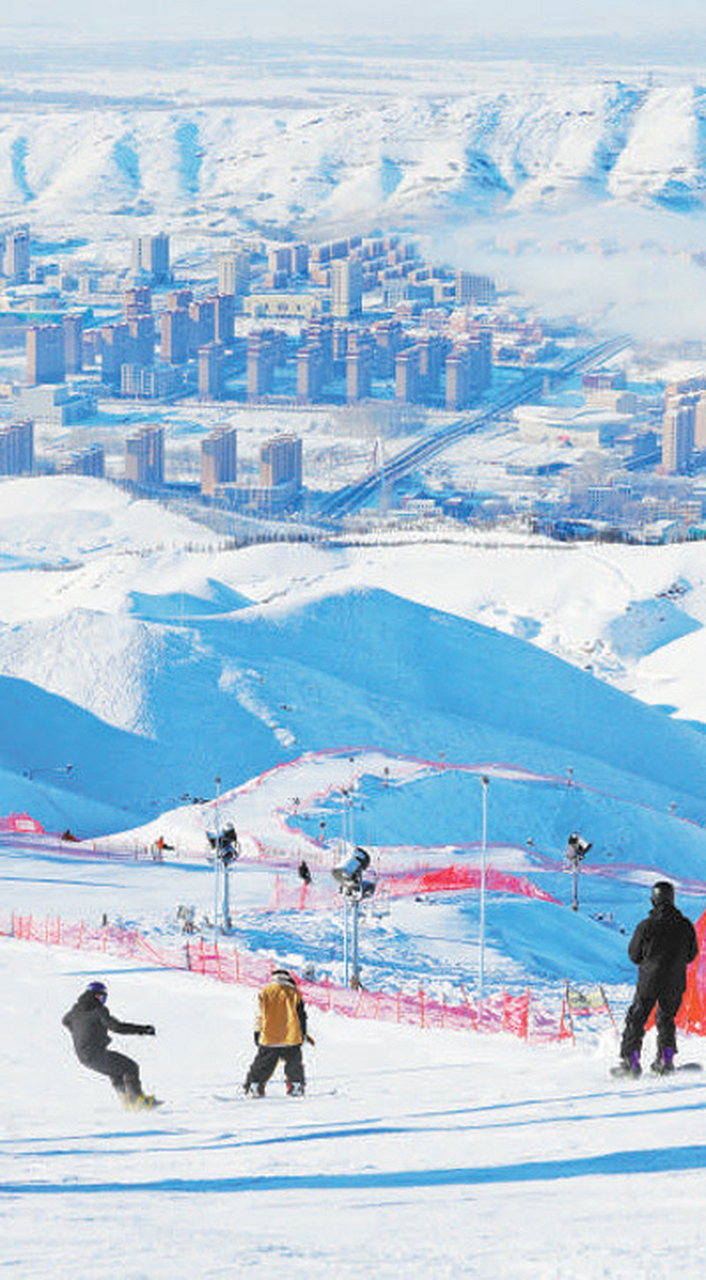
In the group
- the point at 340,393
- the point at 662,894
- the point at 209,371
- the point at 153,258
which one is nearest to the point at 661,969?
the point at 662,894

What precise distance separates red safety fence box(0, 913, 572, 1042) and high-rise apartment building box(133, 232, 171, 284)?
115874 mm

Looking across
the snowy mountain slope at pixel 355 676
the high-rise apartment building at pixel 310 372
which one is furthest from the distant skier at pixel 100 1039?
the high-rise apartment building at pixel 310 372

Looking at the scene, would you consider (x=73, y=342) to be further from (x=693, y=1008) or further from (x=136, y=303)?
(x=693, y=1008)

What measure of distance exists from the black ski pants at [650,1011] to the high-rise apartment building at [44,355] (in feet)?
316

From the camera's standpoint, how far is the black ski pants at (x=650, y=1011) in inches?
211

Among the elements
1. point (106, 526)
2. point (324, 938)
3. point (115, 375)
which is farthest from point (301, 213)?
point (324, 938)

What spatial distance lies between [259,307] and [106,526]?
181ft

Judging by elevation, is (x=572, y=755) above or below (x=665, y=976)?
below

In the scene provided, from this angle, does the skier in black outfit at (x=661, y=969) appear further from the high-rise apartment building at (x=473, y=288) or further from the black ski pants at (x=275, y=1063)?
the high-rise apartment building at (x=473, y=288)

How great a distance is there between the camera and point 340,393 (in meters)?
99.0

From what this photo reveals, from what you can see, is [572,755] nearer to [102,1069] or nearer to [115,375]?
[102,1069]

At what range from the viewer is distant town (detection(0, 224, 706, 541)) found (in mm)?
75812

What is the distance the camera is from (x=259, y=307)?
11631cm

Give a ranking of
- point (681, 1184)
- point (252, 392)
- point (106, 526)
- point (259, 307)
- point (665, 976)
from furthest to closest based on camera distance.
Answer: point (259, 307)
point (252, 392)
point (106, 526)
point (665, 976)
point (681, 1184)
